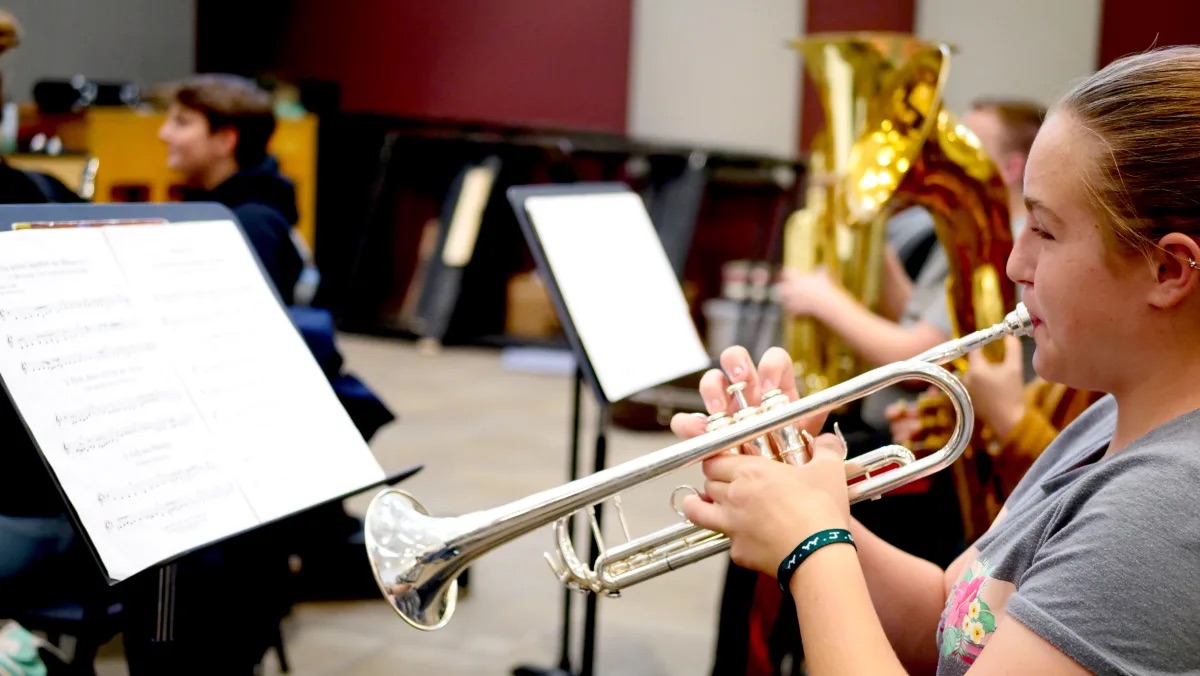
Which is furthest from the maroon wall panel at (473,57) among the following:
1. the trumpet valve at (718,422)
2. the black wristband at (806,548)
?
the black wristband at (806,548)

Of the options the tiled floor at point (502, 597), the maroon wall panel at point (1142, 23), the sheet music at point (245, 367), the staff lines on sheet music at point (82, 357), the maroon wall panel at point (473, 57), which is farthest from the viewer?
the maroon wall panel at point (473, 57)

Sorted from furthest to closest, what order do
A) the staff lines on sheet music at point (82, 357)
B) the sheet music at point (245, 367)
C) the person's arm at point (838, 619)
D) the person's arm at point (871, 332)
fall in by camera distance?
1. the person's arm at point (871, 332)
2. the sheet music at point (245, 367)
3. the staff lines on sheet music at point (82, 357)
4. the person's arm at point (838, 619)

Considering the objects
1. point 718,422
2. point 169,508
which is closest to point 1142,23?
point 718,422

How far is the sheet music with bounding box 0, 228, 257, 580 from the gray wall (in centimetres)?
545

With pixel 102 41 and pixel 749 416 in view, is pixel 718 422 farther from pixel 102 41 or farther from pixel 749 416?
pixel 102 41

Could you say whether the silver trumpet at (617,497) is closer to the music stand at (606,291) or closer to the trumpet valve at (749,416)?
the trumpet valve at (749,416)

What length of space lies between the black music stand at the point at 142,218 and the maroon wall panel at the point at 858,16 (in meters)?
6.05

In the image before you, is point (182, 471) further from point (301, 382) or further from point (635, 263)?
point (635, 263)

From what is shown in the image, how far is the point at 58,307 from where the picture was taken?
4.96 feet

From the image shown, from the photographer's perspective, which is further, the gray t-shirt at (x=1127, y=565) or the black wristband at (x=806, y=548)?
the black wristband at (x=806, y=548)

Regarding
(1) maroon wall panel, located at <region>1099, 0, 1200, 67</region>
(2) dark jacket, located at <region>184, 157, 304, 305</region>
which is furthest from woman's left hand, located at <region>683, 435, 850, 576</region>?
(1) maroon wall panel, located at <region>1099, 0, 1200, 67</region>

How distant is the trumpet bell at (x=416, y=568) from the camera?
143 cm

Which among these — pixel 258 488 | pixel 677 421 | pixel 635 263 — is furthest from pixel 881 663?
pixel 635 263

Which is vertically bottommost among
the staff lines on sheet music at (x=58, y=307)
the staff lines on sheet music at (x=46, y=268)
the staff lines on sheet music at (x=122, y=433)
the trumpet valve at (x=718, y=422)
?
the staff lines on sheet music at (x=122, y=433)
